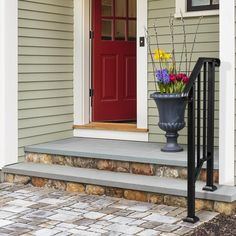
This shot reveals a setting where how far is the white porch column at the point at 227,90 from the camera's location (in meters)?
4.24

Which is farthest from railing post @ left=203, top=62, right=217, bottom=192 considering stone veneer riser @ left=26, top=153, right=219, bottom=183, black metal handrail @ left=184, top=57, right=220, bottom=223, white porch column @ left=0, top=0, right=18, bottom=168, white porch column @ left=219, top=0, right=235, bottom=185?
white porch column @ left=0, top=0, right=18, bottom=168

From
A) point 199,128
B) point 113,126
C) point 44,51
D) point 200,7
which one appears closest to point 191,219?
point 199,128

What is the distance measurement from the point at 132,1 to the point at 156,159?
258 centimetres

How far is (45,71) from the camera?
580 cm

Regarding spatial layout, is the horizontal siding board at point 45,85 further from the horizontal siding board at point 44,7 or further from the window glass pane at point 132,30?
the window glass pane at point 132,30

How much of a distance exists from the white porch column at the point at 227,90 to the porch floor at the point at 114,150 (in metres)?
0.18

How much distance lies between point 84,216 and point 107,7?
10.3 ft

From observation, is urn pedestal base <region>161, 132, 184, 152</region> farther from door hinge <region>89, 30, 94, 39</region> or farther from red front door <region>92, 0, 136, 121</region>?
door hinge <region>89, 30, 94, 39</region>

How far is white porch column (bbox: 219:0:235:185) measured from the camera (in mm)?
4238

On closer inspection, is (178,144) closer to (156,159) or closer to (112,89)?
(156,159)

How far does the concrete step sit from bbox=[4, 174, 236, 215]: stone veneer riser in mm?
312

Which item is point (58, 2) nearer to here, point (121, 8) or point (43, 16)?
point (43, 16)

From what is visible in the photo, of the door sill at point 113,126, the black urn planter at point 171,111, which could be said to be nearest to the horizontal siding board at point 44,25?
the door sill at point 113,126

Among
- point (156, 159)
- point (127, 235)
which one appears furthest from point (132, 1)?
point (127, 235)
